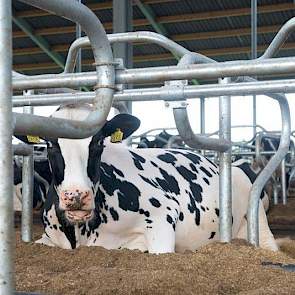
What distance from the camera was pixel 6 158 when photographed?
3.55ft

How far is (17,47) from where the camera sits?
14.6 m

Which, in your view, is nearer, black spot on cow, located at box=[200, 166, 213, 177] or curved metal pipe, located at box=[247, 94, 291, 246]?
curved metal pipe, located at box=[247, 94, 291, 246]

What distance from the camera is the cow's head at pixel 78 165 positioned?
293cm

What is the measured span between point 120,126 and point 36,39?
10.3 metres

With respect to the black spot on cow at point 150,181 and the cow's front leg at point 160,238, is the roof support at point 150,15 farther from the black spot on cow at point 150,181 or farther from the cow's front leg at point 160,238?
the cow's front leg at point 160,238

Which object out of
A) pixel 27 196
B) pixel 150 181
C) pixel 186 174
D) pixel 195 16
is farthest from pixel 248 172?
pixel 195 16

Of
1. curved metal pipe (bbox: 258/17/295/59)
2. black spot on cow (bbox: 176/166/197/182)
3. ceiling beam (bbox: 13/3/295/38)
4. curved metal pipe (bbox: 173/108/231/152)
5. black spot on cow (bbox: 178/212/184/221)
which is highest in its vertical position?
ceiling beam (bbox: 13/3/295/38)

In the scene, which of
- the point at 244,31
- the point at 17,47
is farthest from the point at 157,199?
the point at 17,47

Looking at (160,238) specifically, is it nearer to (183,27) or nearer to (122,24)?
(122,24)

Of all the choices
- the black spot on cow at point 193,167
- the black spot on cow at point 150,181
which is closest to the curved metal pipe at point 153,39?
the black spot on cow at point 150,181

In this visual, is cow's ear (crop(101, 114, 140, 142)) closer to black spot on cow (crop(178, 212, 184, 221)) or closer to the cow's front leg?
the cow's front leg

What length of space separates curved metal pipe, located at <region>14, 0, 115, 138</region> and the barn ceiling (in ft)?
31.4

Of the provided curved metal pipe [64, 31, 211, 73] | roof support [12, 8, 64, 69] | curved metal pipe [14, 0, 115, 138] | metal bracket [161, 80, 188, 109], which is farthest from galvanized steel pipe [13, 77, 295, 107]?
roof support [12, 8, 64, 69]

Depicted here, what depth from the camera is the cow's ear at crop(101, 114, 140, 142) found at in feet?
10.9
